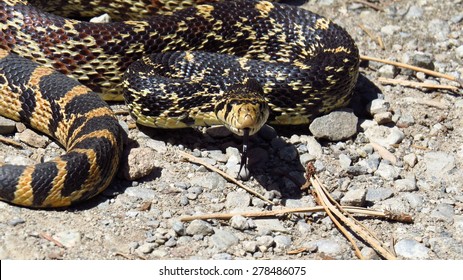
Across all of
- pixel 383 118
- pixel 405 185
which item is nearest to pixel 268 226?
pixel 405 185

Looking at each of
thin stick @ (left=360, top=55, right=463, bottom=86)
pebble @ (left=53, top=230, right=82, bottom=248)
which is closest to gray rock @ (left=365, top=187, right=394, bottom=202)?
thin stick @ (left=360, top=55, right=463, bottom=86)

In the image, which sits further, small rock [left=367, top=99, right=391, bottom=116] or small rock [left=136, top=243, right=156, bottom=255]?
small rock [left=367, top=99, right=391, bottom=116]

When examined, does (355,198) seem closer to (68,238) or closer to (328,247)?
(328,247)

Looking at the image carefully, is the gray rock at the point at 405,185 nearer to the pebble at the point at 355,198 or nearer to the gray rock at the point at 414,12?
the pebble at the point at 355,198

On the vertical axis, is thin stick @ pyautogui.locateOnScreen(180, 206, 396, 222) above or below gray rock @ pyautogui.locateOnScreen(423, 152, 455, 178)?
above

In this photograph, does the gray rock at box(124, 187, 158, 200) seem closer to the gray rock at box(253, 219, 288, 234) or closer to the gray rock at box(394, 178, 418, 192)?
the gray rock at box(253, 219, 288, 234)

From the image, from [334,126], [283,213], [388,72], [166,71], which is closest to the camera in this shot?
[283,213]

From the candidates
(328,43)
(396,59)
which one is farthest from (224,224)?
(396,59)
